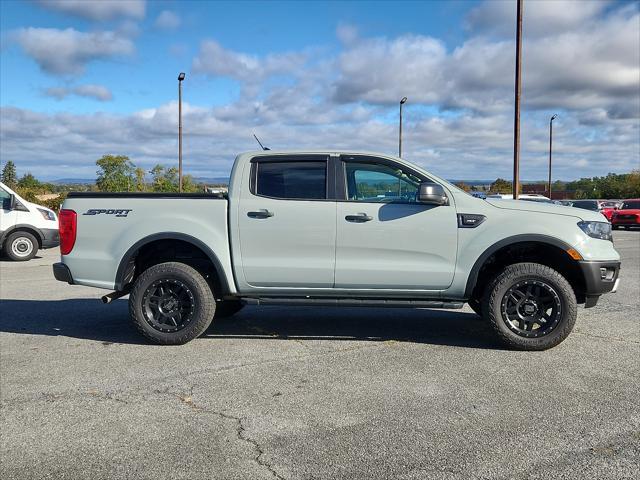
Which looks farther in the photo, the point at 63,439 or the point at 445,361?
the point at 445,361

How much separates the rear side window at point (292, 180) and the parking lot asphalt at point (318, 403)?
149 cm

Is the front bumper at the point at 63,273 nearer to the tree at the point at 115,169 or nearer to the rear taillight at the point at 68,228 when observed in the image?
the rear taillight at the point at 68,228

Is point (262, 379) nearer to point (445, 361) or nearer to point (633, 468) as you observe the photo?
point (445, 361)

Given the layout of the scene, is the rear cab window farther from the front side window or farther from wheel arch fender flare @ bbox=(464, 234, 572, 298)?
wheel arch fender flare @ bbox=(464, 234, 572, 298)

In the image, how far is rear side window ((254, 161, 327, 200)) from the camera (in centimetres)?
576

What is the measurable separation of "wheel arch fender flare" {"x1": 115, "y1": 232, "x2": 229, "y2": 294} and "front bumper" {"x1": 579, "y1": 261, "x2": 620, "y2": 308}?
3.41 meters

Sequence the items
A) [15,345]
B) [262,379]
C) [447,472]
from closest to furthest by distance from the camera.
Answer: [447,472], [262,379], [15,345]

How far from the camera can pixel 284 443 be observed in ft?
11.6

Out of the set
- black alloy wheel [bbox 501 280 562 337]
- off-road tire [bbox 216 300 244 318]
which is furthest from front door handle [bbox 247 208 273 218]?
black alloy wheel [bbox 501 280 562 337]

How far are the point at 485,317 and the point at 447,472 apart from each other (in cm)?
260

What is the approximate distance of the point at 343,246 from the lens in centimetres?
559

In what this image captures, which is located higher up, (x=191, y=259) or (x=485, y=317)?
(x=191, y=259)

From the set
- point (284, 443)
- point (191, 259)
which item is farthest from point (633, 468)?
point (191, 259)

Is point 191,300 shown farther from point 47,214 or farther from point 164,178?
point 164,178
